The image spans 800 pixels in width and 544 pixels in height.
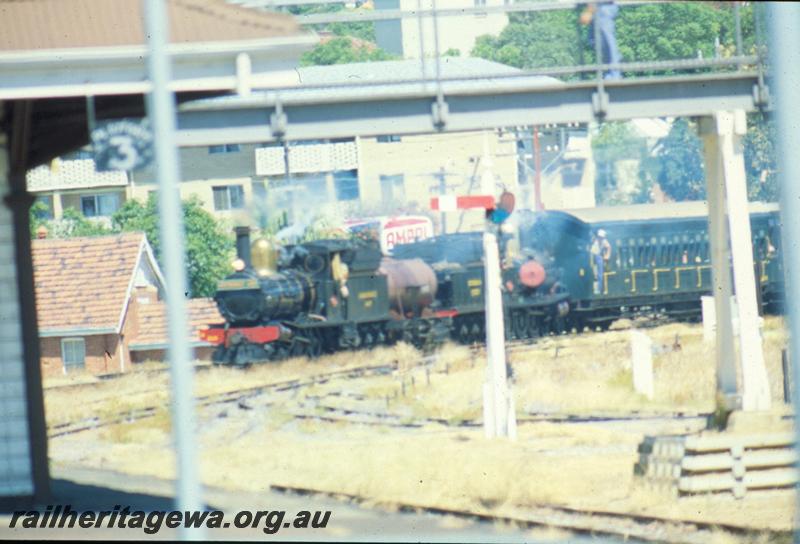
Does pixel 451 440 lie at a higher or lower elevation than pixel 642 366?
lower

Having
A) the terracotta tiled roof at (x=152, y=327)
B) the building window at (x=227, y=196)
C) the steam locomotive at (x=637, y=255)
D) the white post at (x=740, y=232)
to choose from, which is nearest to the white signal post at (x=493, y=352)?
the white post at (x=740, y=232)

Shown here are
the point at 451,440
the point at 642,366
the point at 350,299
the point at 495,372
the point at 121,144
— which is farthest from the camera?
the point at 350,299

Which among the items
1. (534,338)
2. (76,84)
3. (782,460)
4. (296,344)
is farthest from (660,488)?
(534,338)

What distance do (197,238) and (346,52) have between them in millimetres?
5854

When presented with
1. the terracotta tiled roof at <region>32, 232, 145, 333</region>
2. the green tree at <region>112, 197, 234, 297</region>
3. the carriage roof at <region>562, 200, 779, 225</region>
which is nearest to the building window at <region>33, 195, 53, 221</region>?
the green tree at <region>112, 197, 234, 297</region>

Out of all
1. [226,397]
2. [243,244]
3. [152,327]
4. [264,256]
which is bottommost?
[226,397]

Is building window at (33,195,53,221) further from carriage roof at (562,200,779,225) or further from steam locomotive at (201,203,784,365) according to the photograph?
carriage roof at (562,200,779,225)

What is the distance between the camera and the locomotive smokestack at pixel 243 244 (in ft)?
78.9

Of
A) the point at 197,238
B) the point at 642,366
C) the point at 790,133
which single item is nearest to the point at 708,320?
the point at 642,366

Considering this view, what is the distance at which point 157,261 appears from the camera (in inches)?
949

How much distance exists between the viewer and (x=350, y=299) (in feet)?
79.4

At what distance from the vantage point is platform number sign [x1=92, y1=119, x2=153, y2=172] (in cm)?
798

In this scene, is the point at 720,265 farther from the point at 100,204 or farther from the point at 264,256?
the point at 100,204

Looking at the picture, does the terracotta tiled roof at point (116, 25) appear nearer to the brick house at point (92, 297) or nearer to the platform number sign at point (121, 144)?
the platform number sign at point (121, 144)
